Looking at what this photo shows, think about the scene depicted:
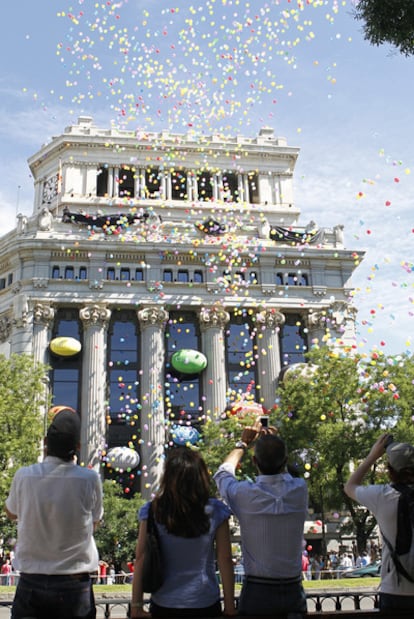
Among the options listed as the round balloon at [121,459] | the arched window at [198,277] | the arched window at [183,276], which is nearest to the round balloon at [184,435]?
the round balloon at [121,459]

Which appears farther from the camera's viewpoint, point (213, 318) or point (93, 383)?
point (213, 318)

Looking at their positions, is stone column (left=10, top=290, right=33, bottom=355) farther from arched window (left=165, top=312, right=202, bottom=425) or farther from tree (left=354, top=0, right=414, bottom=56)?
tree (left=354, top=0, right=414, bottom=56)

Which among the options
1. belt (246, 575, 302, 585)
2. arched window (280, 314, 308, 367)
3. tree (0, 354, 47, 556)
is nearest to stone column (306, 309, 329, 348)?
arched window (280, 314, 308, 367)

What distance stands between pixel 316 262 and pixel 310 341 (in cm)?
653

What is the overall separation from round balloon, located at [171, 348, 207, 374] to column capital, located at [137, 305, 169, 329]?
3.08m

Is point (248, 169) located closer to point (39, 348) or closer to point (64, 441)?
point (39, 348)

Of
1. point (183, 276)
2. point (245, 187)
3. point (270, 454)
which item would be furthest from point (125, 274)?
point (270, 454)

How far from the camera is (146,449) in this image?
147 ft

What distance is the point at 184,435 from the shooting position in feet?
145

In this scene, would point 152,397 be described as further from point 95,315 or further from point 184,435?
point 95,315

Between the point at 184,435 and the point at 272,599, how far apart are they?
3922 centimetres

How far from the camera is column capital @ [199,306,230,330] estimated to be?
49469mm

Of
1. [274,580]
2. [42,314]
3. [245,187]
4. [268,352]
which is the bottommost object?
[274,580]

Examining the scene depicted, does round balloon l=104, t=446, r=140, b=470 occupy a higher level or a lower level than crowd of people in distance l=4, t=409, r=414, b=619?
higher
